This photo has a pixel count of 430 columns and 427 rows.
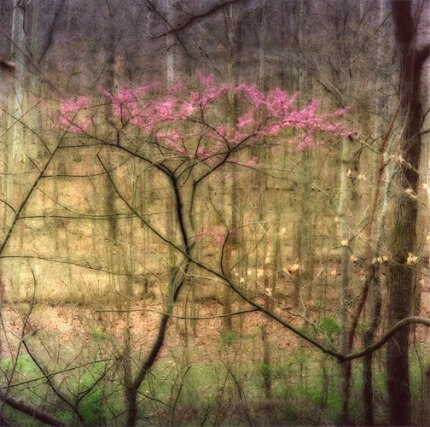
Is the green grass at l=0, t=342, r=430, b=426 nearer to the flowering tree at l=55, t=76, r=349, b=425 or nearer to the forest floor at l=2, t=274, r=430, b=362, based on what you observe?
the forest floor at l=2, t=274, r=430, b=362

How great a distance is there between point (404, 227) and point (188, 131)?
173cm

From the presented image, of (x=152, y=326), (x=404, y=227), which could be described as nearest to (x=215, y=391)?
(x=152, y=326)

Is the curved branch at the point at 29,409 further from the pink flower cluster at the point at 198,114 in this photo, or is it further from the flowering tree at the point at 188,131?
the pink flower cluster at the point at 198,114

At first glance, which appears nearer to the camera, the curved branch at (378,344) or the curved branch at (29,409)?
the curved branch at (378,344)

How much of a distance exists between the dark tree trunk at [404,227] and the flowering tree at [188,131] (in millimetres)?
678

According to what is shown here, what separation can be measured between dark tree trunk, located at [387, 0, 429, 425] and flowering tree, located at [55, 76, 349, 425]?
0.68m

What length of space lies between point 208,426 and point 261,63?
2654 mm

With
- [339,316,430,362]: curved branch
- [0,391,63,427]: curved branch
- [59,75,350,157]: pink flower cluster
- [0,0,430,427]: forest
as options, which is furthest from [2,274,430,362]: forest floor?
[59,75,350,157]: pink flower cluster

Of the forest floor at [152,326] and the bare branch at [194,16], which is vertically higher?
the bare branch at [194,16]

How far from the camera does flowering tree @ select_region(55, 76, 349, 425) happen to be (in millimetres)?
3533

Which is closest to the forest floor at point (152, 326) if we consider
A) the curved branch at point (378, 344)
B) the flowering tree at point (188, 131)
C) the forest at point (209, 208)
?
the forest at point (209, 208)

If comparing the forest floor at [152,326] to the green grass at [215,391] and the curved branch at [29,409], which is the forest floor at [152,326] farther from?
the curved branch at [29,409]

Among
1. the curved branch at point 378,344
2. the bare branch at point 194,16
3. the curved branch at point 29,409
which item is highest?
the bare branch at point 194,16

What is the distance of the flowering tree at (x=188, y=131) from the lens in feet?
11.6
